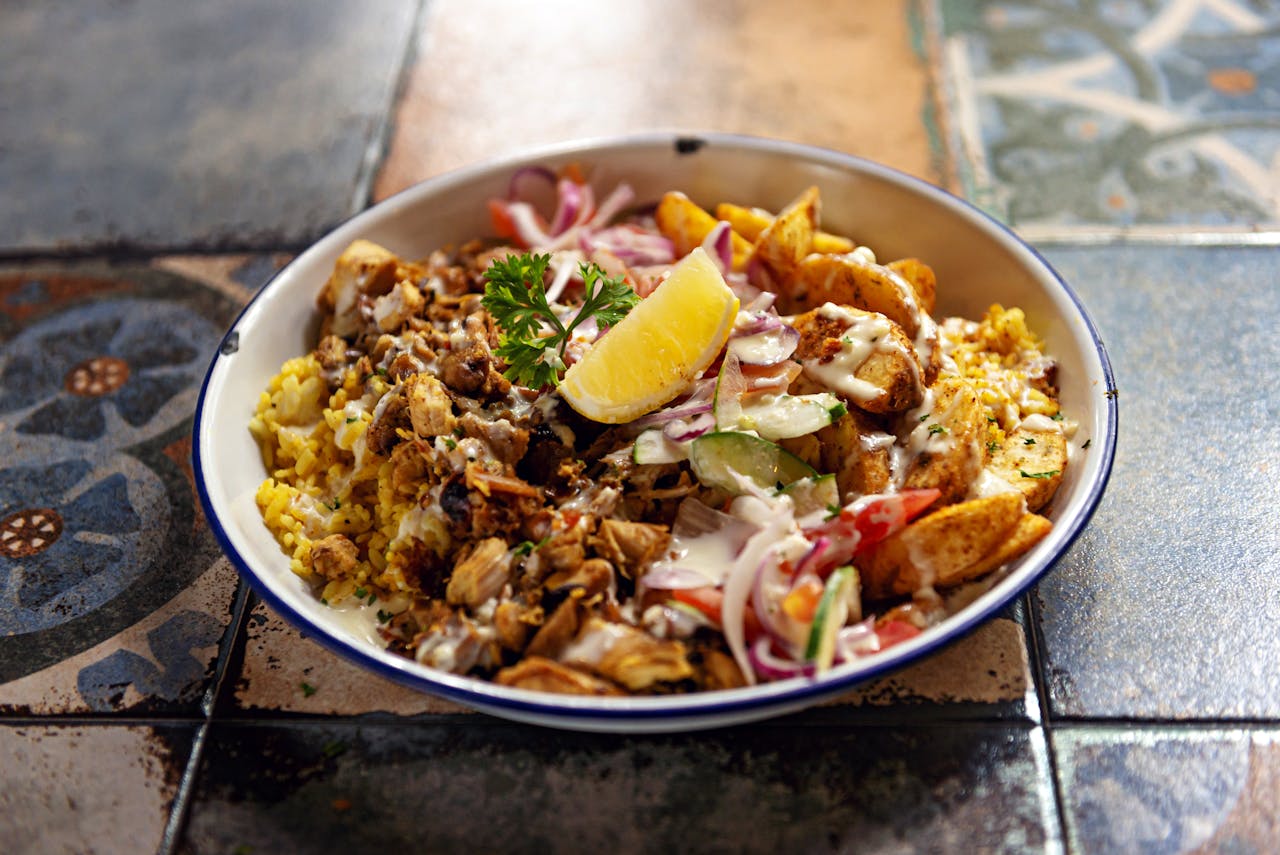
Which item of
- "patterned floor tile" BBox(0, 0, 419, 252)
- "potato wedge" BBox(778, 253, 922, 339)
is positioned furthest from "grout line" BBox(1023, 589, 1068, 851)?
"patterned floor tile" BBox(0, 0, 419, 252)

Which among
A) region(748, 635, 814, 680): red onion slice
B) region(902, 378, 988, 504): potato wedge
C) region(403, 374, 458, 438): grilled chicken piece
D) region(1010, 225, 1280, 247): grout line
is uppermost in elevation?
region(403, 374, 458, 438): grilled chicken piece

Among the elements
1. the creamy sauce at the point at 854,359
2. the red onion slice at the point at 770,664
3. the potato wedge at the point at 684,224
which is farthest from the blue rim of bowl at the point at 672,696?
the potato wedge at the point at 684,224

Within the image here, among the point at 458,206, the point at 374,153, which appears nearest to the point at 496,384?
the point at 458,206

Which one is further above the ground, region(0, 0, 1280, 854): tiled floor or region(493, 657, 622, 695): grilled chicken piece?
region(493, 657, 622, 695): grilled chicken piece

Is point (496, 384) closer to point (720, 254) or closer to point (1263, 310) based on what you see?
point (720, 254)

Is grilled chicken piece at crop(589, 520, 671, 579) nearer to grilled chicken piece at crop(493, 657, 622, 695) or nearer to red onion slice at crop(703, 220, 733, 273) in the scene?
grilled chicken piece at crop(493, 657, 622, 695)

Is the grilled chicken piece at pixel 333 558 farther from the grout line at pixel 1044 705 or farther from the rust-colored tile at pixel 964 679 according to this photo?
the grout line at pixel 1044 705
